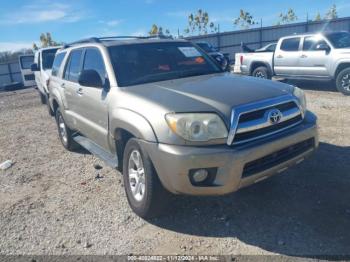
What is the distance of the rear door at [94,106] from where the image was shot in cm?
421

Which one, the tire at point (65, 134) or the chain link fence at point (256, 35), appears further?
the chain link fence at point (256, 35)

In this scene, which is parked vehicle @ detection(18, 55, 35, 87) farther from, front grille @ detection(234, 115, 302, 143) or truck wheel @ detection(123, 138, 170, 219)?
front grille @ detection(234, 115, 302, 143)

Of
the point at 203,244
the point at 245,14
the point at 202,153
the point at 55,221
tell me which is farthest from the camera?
the point at 245,14

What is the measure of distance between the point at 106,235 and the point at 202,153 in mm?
1368

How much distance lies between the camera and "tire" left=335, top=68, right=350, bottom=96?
9.48m

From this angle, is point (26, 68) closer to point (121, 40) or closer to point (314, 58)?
point (314, 58)

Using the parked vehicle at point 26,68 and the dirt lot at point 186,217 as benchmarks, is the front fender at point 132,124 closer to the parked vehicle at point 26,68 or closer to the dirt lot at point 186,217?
the dirt lot at point 186,217

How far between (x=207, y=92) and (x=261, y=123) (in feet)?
2.08

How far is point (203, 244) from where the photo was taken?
10.6 feet

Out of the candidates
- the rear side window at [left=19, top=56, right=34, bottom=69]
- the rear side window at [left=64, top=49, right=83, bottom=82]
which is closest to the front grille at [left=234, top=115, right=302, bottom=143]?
the rear side window at [left=64, top=49, right=83, bottom=82]

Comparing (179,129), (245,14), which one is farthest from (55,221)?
(245,14)

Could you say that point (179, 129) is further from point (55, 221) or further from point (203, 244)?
point (55, 221)

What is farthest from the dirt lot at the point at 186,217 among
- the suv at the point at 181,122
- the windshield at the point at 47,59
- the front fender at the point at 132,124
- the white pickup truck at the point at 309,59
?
the windshield at the point at 47,59

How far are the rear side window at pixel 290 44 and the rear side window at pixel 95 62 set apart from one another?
812 cm
